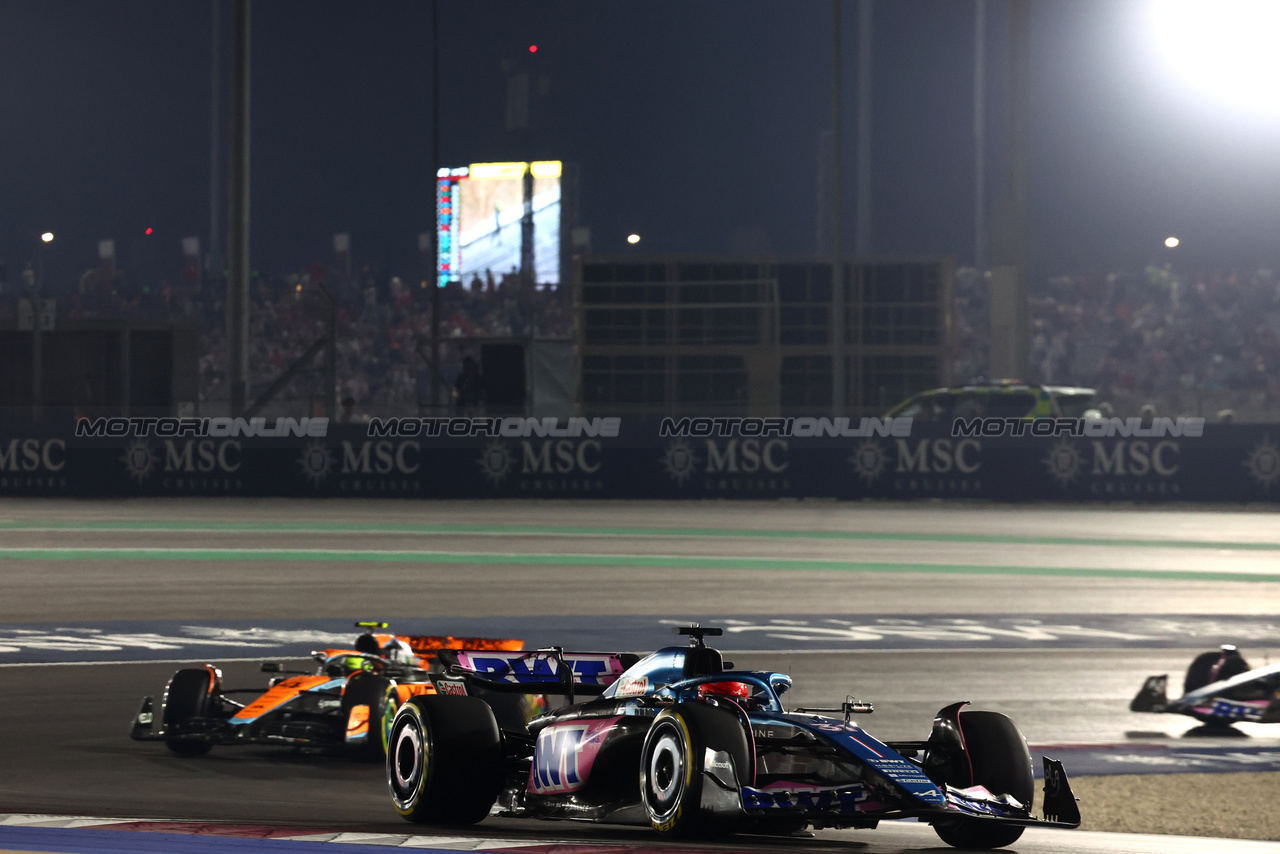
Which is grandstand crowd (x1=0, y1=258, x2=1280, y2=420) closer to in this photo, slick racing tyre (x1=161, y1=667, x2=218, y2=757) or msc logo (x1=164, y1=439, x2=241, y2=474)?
msc logo (x1=164, y1=439, x2=241, y2=474)

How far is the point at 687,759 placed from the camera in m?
4.72

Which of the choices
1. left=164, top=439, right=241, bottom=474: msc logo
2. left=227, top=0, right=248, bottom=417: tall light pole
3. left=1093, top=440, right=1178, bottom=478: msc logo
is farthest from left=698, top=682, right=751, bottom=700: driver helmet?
left=227, top=0, right=248, bottom=417: tall light pole

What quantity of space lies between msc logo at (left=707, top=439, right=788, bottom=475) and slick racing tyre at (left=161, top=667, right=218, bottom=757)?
20.7 meters

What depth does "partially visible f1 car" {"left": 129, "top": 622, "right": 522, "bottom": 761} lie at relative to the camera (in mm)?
7887

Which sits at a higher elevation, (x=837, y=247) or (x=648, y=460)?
(x=837, y=247)

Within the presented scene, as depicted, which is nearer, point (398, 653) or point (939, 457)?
point (398, 653)

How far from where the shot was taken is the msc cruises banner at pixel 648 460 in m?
28.1

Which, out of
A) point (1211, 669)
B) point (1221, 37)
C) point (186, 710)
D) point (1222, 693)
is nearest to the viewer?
point (186, 710)

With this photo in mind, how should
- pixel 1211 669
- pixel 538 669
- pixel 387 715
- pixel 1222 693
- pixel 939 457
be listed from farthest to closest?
pixel 939 457 < pixel 1211 669 < pixel 1222 693 < pixel 387 715 < pixel 538 669

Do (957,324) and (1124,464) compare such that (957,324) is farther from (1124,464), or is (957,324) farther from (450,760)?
(450,760)

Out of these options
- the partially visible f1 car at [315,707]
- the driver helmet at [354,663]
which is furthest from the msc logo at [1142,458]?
the driver helmet at [354,663]

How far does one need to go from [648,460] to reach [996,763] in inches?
924

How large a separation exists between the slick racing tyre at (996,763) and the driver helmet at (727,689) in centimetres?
67

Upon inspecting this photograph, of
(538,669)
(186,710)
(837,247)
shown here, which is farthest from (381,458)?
(538,669)
